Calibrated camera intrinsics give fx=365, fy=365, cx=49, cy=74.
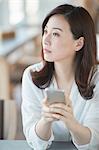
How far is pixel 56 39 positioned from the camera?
137 centimetres

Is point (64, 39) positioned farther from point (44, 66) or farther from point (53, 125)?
point (53, 125)

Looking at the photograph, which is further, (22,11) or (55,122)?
(22,11)

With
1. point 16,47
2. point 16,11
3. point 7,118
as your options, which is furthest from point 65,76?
point 16,11

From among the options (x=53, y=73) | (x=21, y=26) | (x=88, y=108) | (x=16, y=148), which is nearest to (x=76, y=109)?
(x=88, y=108)

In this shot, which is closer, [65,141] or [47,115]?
[47,115]

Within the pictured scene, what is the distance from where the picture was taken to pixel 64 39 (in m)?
1.38

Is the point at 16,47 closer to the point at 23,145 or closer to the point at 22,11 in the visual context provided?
the point at 22,11

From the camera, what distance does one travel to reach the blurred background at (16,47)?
5.65ft

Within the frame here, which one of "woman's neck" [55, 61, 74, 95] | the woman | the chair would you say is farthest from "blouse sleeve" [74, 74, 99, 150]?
the chair

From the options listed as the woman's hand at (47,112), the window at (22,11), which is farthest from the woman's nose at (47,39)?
the window at (22,11)

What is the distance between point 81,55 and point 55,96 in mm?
317

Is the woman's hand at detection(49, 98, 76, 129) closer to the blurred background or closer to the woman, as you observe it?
the woman

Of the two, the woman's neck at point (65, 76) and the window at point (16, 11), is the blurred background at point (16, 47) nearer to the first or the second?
the window at point (16, 11)

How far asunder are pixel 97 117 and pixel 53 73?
0.87 ft
